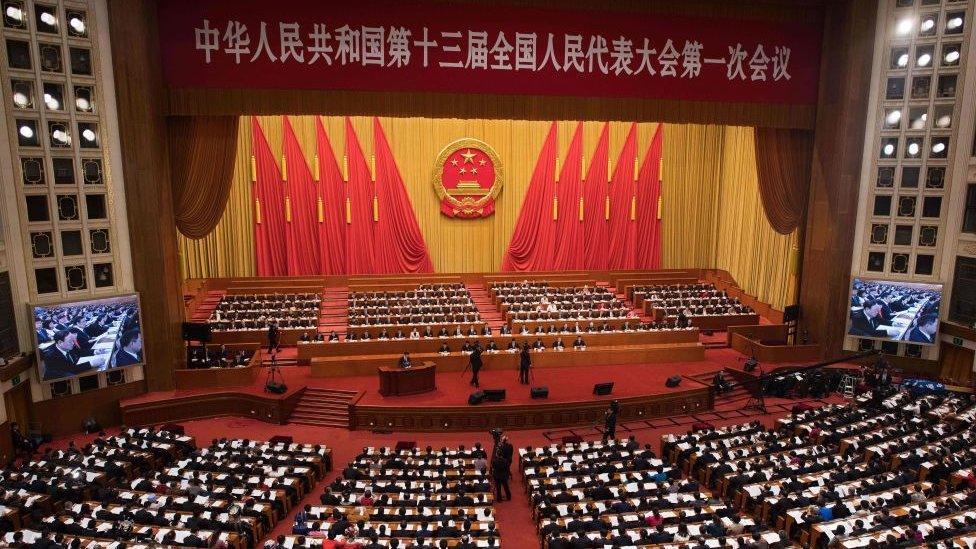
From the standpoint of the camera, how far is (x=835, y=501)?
27.3ft

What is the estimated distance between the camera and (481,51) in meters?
14.9

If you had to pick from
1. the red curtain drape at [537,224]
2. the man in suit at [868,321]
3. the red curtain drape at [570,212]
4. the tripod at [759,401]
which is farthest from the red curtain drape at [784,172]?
the red curtain drape at [537,224]

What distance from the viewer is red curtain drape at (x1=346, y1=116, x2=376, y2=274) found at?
72.7ft

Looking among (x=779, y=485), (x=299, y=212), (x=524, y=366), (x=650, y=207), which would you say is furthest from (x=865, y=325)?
(x=299, y=212)

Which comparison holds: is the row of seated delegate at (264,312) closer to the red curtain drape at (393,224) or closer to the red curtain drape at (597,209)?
the red curtain drape at (393,224)

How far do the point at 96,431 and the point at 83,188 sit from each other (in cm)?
496

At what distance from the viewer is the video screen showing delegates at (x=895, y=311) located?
612 inches

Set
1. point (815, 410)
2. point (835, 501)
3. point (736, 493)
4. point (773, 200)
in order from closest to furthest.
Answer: point (835, 501) → point (736, 493) → point (815, 410) → point (773, 200)

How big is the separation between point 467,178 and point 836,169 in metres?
11.8

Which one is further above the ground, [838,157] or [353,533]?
[838,157]

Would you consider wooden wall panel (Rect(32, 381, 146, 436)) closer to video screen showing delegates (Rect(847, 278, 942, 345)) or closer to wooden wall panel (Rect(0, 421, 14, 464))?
wooden wall panel (Rect(0, 421, 14, 464))

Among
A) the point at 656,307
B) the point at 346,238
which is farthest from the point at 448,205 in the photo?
the point at 656,307

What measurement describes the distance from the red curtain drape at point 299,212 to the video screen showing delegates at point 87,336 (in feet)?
28.3

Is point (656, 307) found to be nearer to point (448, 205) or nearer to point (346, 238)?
point (448, 205)
